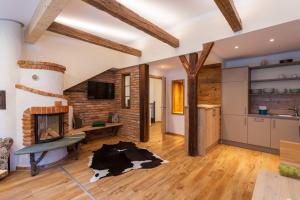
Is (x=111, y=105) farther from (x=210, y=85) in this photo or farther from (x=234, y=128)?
(x=234, y=128)

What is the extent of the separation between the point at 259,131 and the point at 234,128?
0.54m

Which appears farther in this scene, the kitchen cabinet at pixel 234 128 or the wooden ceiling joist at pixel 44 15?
the kitchen cabinet at pixel 234 128

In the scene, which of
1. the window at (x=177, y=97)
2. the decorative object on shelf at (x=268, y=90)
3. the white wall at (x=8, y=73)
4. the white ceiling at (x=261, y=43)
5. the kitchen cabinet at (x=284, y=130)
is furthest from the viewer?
the window at (x=177, y=97)

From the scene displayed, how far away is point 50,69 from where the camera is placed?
2.99 metres

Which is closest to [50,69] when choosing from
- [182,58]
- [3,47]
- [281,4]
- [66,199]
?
[3,47]

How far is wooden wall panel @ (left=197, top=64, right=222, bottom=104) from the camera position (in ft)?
15.4

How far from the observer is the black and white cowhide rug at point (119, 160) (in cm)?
275

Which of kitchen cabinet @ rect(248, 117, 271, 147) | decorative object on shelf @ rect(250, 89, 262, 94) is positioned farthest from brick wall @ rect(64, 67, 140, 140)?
decorative object on shelf @ rect(250, 89, 262, 94)

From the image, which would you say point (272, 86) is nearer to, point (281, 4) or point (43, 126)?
point (281, 4)

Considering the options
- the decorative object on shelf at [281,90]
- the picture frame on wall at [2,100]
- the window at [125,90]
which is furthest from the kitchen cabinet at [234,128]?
the picture frame on wall at [2,100]

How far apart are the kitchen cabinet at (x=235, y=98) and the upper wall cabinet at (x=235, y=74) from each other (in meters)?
0.10

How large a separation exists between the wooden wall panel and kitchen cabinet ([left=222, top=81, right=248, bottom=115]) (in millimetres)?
434

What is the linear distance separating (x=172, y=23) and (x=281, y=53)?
269 cm

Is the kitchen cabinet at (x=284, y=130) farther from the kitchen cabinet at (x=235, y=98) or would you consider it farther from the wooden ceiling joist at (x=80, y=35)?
the wooden ceiling joist at (x=80, y=35)
